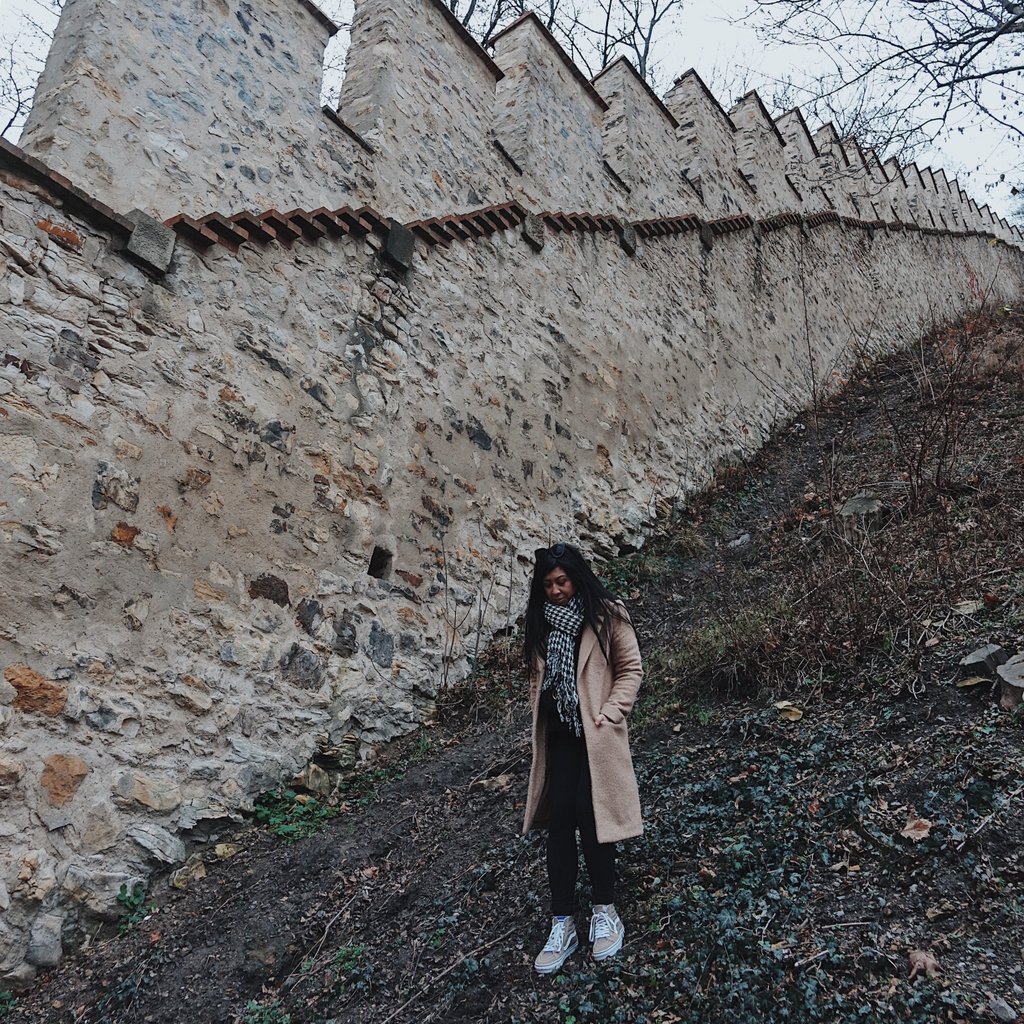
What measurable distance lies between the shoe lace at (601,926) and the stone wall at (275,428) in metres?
1.87

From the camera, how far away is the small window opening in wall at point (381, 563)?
16.0ft

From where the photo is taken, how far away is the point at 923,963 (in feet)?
7.57

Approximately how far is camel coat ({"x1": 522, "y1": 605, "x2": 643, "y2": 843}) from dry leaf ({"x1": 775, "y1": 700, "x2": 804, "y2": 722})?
4.05ft

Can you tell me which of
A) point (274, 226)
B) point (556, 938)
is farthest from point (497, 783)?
point (274, 226)

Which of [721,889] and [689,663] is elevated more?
[689,663]

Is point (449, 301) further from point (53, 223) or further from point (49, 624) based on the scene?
point (49, 624)

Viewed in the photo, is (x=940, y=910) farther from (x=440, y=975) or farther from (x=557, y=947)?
(x=440, y=975)

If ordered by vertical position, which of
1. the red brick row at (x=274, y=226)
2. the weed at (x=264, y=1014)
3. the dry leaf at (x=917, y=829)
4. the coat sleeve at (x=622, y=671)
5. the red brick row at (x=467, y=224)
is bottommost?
the weed at (x=264, y=1014)

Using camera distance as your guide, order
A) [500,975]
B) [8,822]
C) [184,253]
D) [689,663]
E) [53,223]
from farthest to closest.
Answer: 1. [689,663]
2. [184,253]
3. [53,223]
4. [8,822]
5. [500,975]

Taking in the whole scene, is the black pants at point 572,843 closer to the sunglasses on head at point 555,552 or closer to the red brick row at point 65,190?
the sunglasses on head at point 555,552

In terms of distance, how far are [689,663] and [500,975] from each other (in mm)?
2290

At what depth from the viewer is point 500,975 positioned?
2748 mm

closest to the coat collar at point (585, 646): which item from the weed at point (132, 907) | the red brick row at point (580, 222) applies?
the weed at point (132, 907)

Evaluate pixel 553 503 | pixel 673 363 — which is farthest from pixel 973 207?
pixel 553 503
